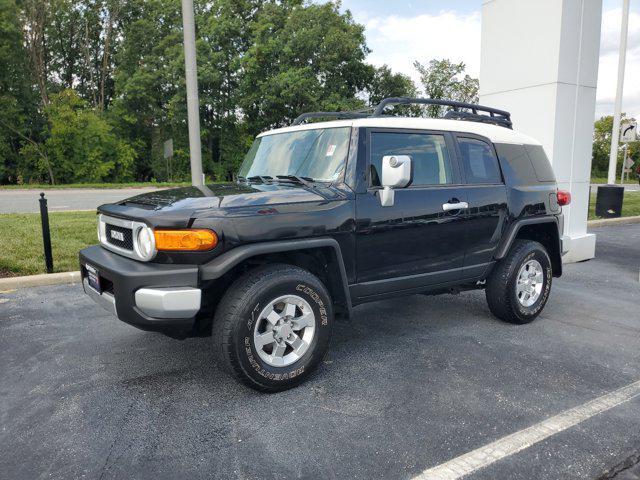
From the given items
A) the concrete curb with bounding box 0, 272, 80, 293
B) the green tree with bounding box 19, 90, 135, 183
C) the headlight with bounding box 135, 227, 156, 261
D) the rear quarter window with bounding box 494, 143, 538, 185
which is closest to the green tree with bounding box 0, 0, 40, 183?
the green tree with bounding box 19, 90, 135, 183

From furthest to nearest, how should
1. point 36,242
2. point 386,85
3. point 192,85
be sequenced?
point 386,85 < point 36,242 < point 192,85

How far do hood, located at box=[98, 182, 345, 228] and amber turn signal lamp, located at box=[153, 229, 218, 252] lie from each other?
6cm

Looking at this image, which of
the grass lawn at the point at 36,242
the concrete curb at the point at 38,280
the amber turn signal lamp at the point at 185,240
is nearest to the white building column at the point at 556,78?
the amber turn signal lamp at the point at 185,240

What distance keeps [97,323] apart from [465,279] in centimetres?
348

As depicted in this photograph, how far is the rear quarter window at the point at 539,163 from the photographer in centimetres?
482

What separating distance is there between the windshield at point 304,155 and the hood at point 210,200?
196 millimetres

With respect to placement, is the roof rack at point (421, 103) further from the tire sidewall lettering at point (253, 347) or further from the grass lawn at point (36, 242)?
the grass lawn at point (36, 242)

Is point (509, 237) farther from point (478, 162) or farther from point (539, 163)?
point (539, 163)

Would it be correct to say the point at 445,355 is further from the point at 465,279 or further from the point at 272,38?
the point at 272,38

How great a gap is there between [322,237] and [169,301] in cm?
111

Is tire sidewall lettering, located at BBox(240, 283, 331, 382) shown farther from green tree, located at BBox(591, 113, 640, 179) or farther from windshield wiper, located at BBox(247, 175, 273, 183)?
green tree, located at BBox(591, 113, 640, 179)

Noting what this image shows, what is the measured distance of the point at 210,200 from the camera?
323cm

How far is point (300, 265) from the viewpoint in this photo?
3582 mm

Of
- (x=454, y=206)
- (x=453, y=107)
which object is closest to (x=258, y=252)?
(x=454, y=206)
